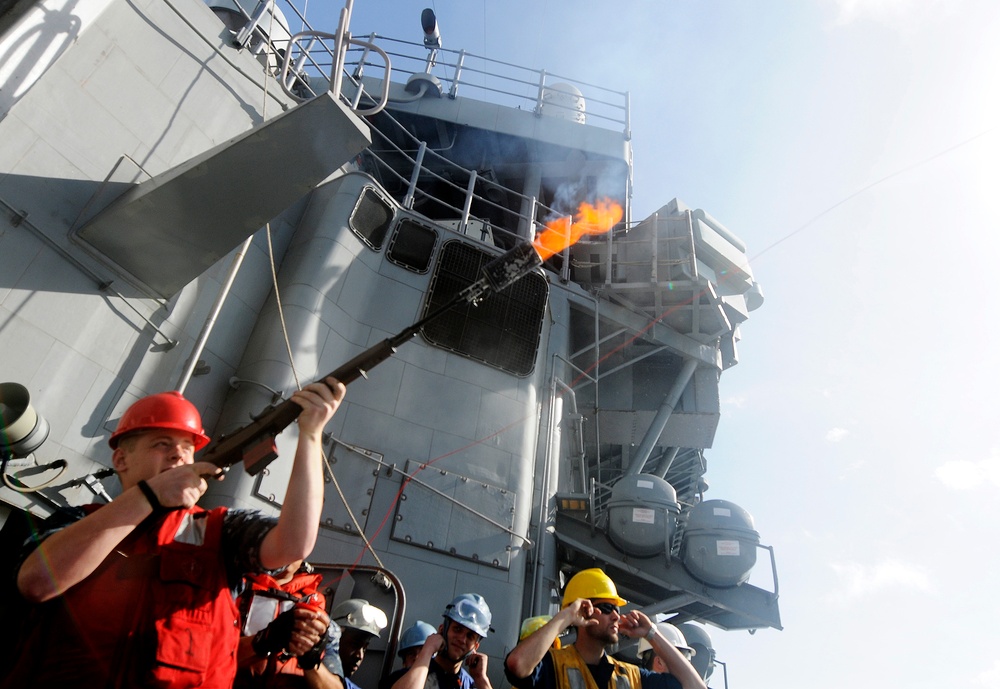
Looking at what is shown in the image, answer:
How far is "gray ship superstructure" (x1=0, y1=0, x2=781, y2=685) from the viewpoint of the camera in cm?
456

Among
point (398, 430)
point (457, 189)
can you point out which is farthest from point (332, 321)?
point (457, 189)

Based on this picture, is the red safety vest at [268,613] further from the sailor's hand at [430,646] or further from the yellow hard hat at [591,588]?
the yellow hard hat at [591,588]

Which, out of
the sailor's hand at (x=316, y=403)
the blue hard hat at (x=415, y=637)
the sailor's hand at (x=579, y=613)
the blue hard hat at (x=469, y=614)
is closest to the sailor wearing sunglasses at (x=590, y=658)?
the sailor's hand at (x=579, y=613)

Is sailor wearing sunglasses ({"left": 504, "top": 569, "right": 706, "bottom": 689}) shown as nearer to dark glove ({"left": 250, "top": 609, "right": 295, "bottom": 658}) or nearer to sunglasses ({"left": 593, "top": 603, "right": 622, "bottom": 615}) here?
sunglasses ({"left": 593, "top": 603, "right": 622, "bottom": 615})

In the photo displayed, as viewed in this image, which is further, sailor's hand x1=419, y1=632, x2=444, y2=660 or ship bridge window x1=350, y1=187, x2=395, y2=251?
ship bridge window x1=350, y1=187, x2=395, y2=251

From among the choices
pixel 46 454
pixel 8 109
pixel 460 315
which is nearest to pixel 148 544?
pixel 46 454

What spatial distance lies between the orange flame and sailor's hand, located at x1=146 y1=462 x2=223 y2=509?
9149 millimetres

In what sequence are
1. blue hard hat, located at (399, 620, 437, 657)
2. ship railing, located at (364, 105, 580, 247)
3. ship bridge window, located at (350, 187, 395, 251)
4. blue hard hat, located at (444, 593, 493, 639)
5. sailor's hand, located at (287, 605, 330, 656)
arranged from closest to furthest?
sailor's hand, located at (287, 605, 330, 656) → blue hard hat, located at (444, 593, 493, 639) → blue hard hat, located at (399, 620, 437, 657) → ship bridge window, located at (350, 187, 395, 251) → ship railing, located at (364, 105, 580, 247)

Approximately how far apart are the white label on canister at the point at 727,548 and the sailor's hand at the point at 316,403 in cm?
777

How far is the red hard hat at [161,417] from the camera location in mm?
2061

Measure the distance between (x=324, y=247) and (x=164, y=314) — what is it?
206 cm

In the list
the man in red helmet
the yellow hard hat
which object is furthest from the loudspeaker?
the yellow hard hat

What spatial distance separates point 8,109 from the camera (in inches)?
164

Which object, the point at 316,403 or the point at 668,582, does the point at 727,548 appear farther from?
the point at 316,403
